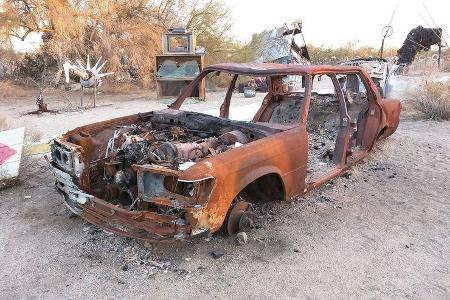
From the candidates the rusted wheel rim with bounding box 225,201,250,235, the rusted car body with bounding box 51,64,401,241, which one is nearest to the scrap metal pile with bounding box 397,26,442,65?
the rusted car body with bounding box 51,64,401,241

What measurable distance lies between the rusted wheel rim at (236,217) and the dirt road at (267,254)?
14cm

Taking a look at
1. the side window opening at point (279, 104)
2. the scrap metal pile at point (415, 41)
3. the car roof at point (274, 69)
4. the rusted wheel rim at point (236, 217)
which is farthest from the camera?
the scrap metal pile at point (415, 41)

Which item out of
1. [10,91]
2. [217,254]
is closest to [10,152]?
[217,254]

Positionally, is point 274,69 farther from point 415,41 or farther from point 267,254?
point 415,41

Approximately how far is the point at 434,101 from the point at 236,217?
7.72 metres

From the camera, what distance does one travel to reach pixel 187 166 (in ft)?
10.9

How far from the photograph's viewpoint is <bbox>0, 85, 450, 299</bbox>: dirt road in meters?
3.16

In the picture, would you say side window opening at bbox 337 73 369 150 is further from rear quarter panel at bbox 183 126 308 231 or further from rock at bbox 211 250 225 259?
rock at bbox 211 250 225 259

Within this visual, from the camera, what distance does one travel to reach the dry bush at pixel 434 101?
31.1 ft

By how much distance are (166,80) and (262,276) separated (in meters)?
9.50

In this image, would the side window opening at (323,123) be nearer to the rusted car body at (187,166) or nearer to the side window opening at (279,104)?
the side window opening at (279,104)

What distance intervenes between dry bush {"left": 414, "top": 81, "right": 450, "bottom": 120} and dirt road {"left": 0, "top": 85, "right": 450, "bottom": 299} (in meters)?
5.01

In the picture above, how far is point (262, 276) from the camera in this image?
331cm

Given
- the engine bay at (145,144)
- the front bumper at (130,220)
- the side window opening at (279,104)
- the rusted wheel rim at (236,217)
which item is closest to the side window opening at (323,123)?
the side window opening at (279,104)
